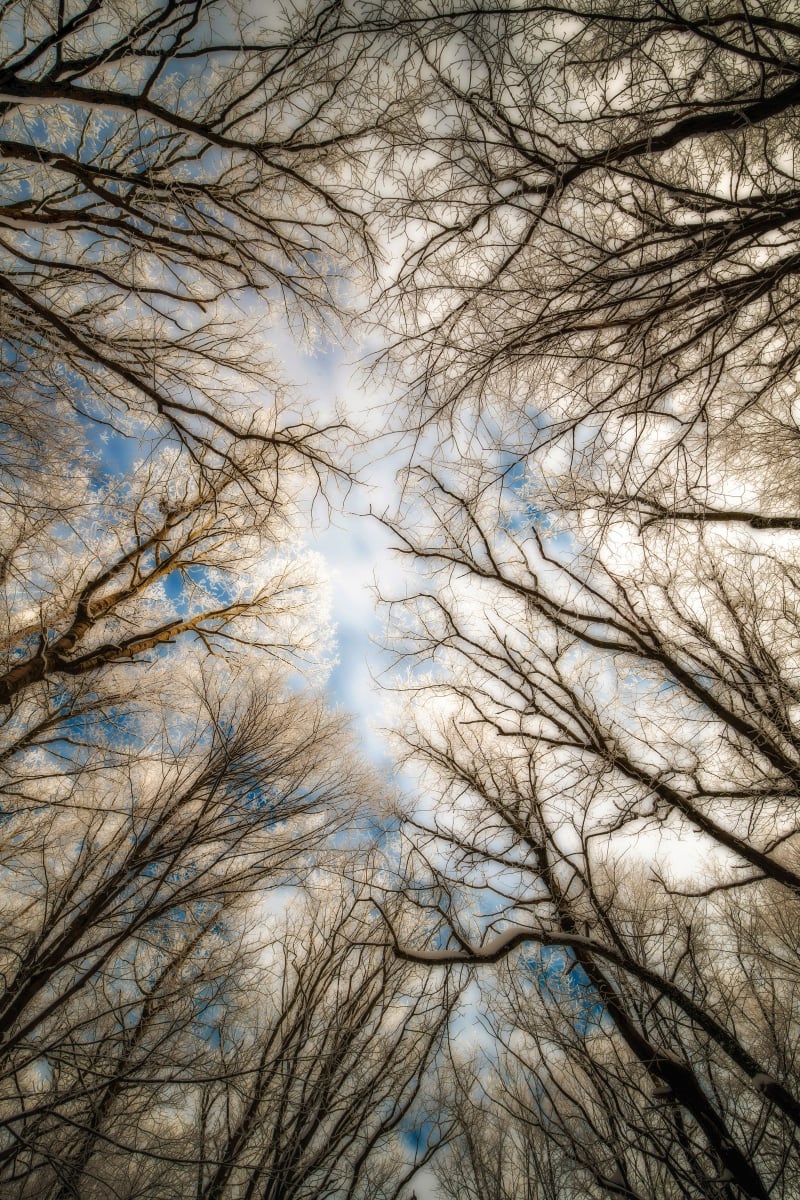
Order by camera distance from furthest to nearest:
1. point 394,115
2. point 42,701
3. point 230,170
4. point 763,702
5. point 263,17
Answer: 1. point 42,701
2. point 763,702
3. point 230,170
4. point 263,17
5. point 394,115

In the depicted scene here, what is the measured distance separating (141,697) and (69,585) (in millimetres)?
1639

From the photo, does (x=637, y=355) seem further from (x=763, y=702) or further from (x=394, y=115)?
(x=763, y=702)

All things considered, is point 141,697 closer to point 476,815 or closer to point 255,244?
point 476,815

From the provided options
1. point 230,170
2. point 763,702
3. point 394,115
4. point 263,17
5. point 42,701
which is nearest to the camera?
point 394,115

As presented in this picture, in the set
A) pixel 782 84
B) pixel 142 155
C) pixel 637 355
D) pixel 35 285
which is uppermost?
pixel 142 155

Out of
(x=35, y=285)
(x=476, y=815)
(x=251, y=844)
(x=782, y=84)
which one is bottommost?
(x=251, y=844)

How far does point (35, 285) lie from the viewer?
4207 mm

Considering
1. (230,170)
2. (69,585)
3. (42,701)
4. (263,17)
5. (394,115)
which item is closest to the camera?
(394,115)

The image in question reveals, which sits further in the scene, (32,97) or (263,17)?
(263,17)

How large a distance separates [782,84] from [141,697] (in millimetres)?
7506

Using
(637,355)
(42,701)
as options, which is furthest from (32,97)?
(42,701)

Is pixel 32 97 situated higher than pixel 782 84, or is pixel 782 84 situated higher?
pixel 32 97

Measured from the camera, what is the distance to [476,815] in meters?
4.08

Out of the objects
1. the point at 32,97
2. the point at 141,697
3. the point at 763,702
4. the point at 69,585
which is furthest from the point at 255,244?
the point at 763,702
